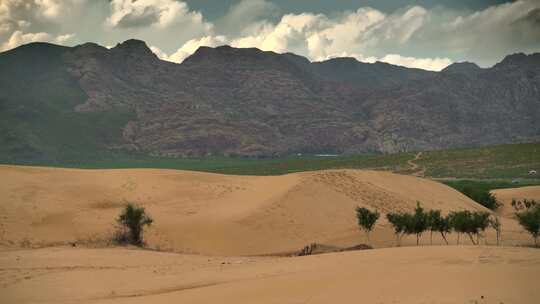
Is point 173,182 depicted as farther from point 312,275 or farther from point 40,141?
point 40,141

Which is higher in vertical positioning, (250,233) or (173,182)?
(173,182)

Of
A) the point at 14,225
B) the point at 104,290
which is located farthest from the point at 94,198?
the point at 104,290

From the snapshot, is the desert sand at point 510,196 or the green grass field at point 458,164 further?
the green grass field at point 458,164

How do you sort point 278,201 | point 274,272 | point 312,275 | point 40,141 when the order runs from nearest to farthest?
point 312,275, point 274,272, point 278,201, point 40,141

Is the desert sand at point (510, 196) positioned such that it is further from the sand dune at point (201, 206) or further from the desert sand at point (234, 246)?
the sand dune at point (201, 206)

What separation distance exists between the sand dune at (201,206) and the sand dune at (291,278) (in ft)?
35.3

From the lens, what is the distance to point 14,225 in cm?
3650

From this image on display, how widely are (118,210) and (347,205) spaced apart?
1910 centimetres

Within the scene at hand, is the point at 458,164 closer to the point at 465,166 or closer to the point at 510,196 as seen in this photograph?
the point at 465,166

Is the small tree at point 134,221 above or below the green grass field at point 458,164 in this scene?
below

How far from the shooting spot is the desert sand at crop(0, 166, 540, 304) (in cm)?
1633

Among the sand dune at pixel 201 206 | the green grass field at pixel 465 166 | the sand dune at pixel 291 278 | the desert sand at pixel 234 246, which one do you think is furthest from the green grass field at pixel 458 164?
the sand dune at pixel 291 278

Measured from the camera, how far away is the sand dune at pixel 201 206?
38.0m

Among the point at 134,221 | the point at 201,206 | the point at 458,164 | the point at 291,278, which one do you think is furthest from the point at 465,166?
the point at 291,278
